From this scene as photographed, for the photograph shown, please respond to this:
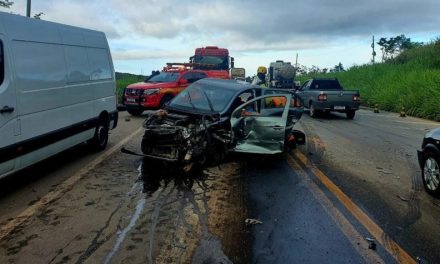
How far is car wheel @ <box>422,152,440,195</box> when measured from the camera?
6.48 m

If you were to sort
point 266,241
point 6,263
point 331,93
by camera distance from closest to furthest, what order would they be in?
1. point 6,263
2. point 266,241
3. point 331,93

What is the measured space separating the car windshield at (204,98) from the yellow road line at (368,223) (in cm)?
244

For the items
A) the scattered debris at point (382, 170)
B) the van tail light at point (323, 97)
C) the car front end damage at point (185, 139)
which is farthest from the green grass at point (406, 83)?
the car front end damage at point (185, 139)

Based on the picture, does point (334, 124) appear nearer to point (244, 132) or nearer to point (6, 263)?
point (244, 132)

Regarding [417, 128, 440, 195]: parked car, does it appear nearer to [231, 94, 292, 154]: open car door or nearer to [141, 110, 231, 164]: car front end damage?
[231, 94, 292, 154]: open car door

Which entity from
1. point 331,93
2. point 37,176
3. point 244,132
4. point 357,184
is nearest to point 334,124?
point 331,93

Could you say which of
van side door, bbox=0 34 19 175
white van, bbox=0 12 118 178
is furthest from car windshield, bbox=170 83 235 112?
van side door, bbox=0 34 19 175

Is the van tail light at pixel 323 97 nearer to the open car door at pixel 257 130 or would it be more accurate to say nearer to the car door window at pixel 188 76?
the car door window at pixel 188 76

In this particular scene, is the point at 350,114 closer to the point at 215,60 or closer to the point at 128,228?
the point at 215,60

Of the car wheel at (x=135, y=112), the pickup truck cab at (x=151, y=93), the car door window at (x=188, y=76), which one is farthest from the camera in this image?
the car door window at (x=188, y=76)

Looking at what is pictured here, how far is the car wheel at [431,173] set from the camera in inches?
255

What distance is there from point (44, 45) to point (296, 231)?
4.70 metres

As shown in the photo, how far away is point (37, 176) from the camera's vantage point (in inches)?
290

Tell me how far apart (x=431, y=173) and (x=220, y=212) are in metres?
3.18
